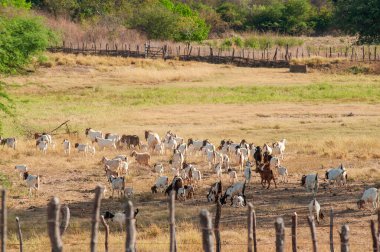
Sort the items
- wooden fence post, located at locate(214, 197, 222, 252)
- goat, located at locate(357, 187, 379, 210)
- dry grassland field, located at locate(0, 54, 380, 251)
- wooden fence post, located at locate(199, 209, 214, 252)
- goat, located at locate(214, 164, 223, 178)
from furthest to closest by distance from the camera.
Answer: goat, located at locate(214, 164, 223, 178), goat, located at locate(357, 187, 379, 210), dry grassland field, located at locate(0, 54, 380, 251), wooden fence post, located at locate(214, 197, 222, 252), wooden fence post, located at locate(199, 209, 214, 252)

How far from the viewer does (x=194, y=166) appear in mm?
27078

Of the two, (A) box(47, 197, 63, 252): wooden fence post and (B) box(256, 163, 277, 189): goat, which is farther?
(B) box(256, 163, 277, 189): goat

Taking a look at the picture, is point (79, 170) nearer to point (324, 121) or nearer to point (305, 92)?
point (324, 121)

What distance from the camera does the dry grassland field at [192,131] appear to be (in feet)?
62.6

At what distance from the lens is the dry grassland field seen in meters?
19.1

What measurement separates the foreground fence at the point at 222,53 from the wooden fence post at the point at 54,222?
173 feet

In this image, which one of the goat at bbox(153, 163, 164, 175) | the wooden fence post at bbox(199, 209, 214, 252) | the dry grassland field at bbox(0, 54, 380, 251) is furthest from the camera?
the goat at bbox(153, 163, 164, 175)

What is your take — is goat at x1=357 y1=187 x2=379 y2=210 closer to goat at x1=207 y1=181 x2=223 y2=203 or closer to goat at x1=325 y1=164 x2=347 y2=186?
goat at x1=325 y1=164 x2=347 y2=186

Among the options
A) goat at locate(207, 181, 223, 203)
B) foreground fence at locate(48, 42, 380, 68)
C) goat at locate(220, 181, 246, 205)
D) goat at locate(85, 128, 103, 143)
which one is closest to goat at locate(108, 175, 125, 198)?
goat at locate(207, 181, 223, 203)

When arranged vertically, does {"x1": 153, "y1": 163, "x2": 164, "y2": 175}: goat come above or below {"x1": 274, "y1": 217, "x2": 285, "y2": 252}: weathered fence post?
below

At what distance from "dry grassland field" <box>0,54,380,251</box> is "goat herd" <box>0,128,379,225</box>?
278 millimetres

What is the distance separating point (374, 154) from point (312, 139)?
4.63 meters

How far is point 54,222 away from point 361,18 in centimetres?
1778

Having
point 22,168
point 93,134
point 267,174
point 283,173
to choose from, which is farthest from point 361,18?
point 22,168
